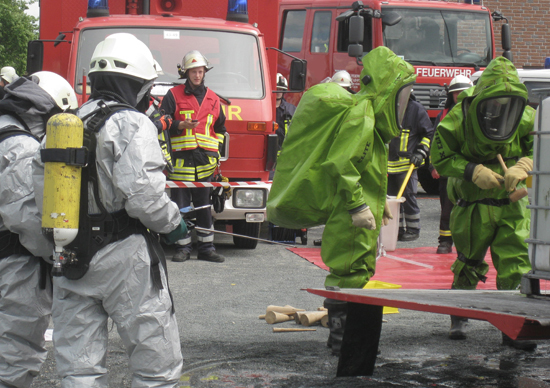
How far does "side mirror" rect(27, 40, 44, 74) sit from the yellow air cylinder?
5.13m

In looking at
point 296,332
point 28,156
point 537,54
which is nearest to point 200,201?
point 296,332

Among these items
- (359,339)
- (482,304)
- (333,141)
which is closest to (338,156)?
(333,141)

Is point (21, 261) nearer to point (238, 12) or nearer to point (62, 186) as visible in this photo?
point (62, 186)

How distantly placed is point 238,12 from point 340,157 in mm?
4744

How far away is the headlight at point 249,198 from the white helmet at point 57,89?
Answer: 13.5 ft

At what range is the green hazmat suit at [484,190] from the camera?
484cm

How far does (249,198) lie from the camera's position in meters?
8.26

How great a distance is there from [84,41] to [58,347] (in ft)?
17.7

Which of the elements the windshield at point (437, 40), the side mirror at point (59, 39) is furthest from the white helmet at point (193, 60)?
the windshield at point (437, 40)

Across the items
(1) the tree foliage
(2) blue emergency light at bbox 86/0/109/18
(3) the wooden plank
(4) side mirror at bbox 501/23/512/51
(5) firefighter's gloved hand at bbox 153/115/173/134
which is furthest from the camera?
(1) the tree foliage

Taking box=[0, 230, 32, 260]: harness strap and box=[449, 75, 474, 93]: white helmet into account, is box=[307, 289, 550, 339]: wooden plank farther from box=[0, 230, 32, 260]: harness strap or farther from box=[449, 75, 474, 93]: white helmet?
box=[449, 75, 474, 93]: white helmet

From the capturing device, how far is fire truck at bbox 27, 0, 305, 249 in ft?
26.8

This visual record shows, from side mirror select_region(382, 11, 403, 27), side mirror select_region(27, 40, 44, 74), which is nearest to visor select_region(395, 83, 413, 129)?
side mirror select_region(27, 40, 44, 74)

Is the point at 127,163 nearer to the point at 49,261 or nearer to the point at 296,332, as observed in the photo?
the point at 49,261
